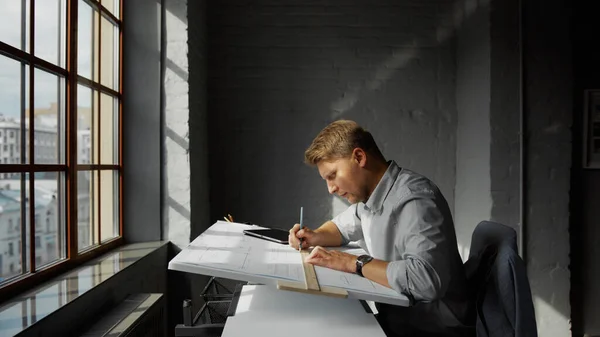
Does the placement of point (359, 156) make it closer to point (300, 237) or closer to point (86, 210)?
point (300, 237)

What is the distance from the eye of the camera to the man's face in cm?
173

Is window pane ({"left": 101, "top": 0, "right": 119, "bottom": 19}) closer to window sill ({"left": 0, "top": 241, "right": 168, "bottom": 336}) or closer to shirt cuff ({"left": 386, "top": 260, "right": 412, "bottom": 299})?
window sill ({"left": 0, "top": 241, "right": 168, "bottom": 336})

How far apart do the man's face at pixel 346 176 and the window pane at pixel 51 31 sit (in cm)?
125

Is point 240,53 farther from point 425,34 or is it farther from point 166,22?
point 425,34

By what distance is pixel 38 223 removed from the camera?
1868 millimetres

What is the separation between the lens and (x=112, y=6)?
9.00 ft

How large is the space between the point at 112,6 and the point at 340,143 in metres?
1.84

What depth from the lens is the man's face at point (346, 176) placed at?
1731 millimetres

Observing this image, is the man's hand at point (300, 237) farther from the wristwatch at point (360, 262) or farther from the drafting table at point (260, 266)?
the wristwatch at point (360, 262)

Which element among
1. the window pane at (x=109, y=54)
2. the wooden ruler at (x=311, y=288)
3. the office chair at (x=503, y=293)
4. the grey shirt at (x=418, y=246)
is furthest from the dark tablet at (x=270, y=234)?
the window pane at (x=109, y=54)

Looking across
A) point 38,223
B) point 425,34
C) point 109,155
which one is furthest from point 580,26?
point 38,223

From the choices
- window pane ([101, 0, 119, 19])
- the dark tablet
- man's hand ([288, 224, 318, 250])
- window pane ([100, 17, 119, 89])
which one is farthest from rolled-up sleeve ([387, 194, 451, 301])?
window pane ([101, 0, 119, 19])

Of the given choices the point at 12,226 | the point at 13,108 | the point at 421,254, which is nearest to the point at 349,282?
the point at 421,254

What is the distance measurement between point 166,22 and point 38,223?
5.03 ft
